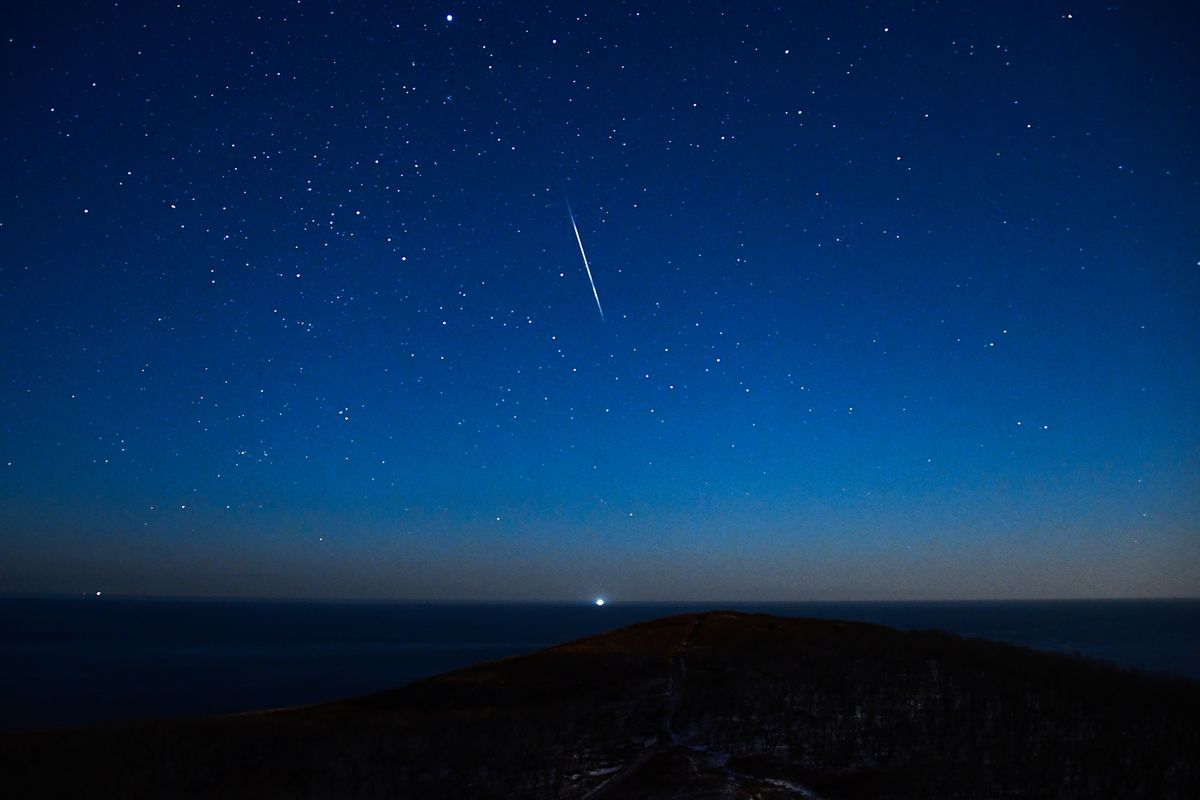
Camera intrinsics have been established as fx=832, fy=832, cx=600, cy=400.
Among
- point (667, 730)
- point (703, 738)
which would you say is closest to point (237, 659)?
point (667, 730)

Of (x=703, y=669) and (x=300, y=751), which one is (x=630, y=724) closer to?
(x=703, y=669)

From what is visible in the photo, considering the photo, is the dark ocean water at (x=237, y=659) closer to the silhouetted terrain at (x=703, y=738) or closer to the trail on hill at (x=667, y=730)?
the silhouetted terrain at (x=703, y=738)

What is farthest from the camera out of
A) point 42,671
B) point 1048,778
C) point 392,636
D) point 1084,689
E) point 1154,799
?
point 392,636

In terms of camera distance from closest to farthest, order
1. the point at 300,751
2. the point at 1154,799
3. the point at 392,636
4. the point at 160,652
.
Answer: the point at 1154,799 < the point at 300,751 < the point at 160,652 < the point at 392,636

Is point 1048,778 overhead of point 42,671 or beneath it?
overhead

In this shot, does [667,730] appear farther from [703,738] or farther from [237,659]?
[237,659]

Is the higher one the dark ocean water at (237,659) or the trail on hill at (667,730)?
the trail on hill at (667,730)

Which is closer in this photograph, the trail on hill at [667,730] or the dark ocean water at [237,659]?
the trail on hill at [667,730]

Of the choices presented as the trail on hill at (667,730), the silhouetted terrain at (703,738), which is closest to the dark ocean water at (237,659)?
the silhouetted terrain at (703,738)

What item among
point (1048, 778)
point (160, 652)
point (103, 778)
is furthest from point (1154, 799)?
point (160, 652)
